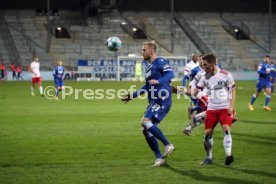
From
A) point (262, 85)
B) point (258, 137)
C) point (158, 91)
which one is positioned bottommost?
point (258, 137)

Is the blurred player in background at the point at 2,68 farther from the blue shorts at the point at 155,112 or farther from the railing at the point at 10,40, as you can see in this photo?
the blue shorts at the point at 155,112

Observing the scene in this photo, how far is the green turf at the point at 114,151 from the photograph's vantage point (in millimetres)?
9836

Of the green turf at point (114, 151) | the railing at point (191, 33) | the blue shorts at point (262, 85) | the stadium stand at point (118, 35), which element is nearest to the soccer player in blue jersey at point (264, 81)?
the blue shorts at point (262, 85)

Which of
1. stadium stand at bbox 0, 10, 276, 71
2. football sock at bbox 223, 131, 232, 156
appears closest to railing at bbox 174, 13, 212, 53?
stadium stand at bbox 0, 10, 276, 71

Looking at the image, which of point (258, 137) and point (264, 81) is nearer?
point (258, 137)

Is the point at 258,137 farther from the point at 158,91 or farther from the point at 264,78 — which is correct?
the point at 264,78

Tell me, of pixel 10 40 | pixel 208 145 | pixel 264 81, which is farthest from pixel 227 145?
pixel 10 40

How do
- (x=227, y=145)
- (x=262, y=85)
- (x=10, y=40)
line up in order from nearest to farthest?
1. (x=227, y=145)
2. (x=262, y=85)
3. (x=10, y=40)

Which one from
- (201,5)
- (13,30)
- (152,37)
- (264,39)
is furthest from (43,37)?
(264,39)

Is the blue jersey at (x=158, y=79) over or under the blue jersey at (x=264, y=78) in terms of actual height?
over

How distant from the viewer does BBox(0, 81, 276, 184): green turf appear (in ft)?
32.3

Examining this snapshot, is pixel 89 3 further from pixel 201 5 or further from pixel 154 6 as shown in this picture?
pixel 201 5

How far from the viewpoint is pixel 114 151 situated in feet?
41.6

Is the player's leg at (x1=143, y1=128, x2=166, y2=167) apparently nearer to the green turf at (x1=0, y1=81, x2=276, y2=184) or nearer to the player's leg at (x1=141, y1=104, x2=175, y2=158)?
the player's leg at (x1=141, y1=104, x2=175, y2=158)
